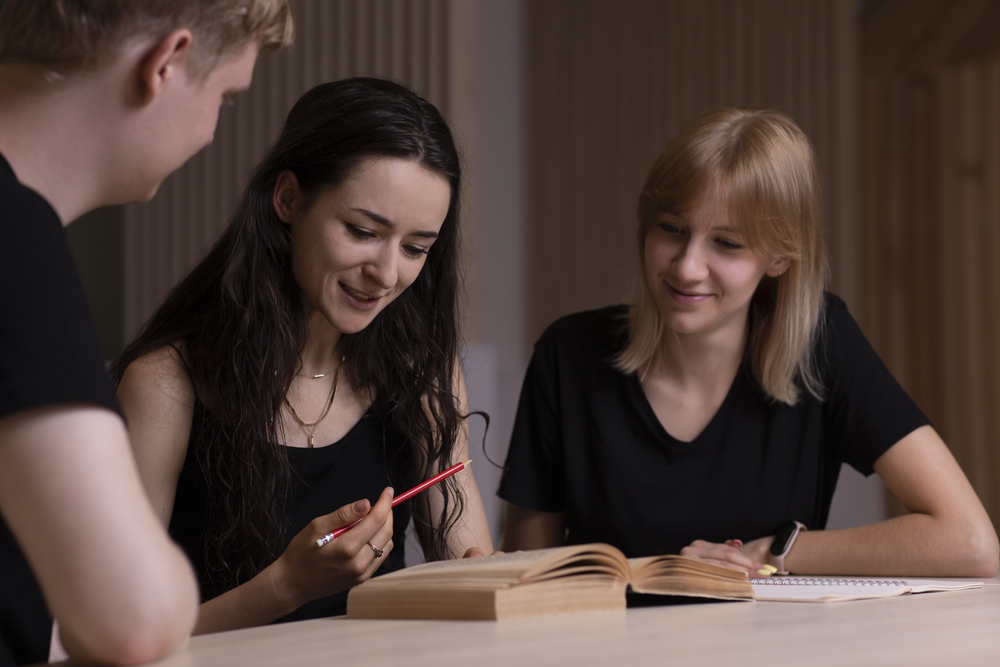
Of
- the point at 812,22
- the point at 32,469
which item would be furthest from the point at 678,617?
the point at 812,22

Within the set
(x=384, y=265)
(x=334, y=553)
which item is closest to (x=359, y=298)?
(x=384, y=265)

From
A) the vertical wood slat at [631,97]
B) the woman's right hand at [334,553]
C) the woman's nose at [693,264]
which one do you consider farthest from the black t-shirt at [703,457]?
the vertical wood slat at [631,97]

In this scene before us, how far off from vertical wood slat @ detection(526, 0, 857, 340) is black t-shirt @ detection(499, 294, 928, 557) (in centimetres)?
166

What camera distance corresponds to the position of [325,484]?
137cm

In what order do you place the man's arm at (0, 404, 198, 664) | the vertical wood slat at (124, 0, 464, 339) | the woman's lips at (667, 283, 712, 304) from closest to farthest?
1. the man's arm at (0, 404, 198, 664)
2. the woman's lips at (667, 283, 712, 304)
3. the vertical wood slat at (124, 0, 464, 339)

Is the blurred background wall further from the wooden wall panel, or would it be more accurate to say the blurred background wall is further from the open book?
the open book

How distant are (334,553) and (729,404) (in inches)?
33.5

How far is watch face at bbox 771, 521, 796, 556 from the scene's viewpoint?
1.40 metres

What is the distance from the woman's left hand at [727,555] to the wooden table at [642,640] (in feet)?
1.23

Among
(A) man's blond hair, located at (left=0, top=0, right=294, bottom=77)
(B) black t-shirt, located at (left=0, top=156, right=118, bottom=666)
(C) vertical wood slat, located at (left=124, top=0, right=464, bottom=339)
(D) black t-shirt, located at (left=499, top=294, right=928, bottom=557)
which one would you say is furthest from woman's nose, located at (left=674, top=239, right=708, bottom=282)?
(C) vertical wood slat, located at (left=124, top=0, right=464, bottom=339)

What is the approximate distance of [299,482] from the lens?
1.36 m

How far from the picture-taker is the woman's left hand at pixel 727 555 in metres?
1.30

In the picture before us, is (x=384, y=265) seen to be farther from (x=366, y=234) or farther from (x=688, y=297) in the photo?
(x=688, y=297)

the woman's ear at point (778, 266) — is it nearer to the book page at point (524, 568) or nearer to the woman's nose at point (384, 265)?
the woman's nose at point (384, 265)
